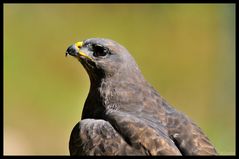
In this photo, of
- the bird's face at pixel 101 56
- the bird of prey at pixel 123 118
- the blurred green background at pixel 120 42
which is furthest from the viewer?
the blurred green background at pixel 120 42

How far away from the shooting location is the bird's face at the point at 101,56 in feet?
24.0

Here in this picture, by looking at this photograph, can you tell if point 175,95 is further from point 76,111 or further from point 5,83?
point 5,83

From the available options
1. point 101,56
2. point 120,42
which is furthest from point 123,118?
point 120,42

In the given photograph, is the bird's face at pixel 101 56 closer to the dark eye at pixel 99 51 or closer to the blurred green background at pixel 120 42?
the dark eye at pixel 99 51

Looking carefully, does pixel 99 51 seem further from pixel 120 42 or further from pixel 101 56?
pixel 120 42

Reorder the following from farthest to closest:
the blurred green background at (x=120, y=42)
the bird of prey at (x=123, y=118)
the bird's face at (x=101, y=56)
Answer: the blurred green background at (x=120, y=42) → the bird's face at (x=101, y=56) → the bird of prey at (x=123, y=118)

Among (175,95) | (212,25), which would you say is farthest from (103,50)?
(212,25)

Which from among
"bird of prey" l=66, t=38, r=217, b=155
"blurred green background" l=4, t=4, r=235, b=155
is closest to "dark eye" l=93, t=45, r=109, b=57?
Answer: "bird of prey" l=66, t=38, r=217, b=155

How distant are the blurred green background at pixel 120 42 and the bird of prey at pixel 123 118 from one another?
5.53 meters

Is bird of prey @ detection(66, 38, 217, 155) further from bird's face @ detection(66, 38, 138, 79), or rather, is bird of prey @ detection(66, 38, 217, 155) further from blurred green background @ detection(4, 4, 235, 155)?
blurred green background @ detection(4, 4, 235, 155)

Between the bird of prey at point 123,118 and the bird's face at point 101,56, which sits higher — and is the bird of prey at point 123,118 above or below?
below

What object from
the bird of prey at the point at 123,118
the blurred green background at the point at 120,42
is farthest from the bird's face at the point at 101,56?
the blurred green background at the point at 120,42

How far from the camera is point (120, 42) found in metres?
14.4

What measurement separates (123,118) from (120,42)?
25.7ft
